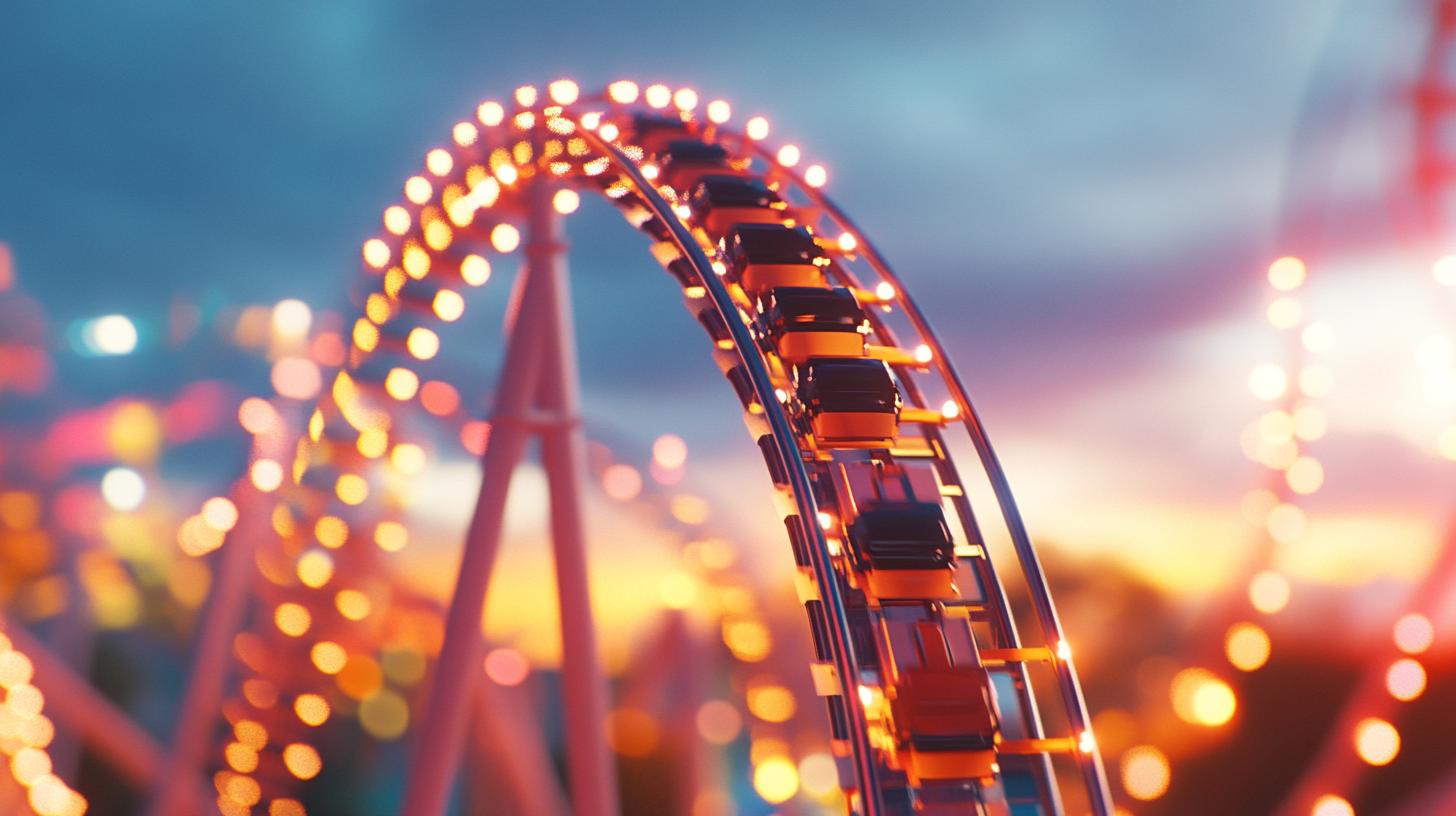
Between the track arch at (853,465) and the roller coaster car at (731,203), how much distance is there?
12 mm

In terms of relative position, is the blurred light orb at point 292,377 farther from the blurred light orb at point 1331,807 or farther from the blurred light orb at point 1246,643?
the blurred light orb at point 1331,807

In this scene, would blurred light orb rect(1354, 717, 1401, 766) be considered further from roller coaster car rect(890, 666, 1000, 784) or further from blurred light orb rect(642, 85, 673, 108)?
blurred light orb rect(642, 85, 673, 108)

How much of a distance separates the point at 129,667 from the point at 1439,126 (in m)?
42.3

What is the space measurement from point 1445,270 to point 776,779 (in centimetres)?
723

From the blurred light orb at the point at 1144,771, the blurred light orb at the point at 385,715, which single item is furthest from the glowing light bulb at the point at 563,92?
the blurred light orb at the point at 385,715

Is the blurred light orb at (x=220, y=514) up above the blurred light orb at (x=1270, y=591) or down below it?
above

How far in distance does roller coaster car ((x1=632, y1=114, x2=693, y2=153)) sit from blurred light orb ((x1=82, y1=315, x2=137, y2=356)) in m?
7.18

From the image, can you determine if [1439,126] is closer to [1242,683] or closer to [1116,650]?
[1242,683]

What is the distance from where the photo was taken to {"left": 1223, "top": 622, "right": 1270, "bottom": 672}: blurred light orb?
13.7 meters

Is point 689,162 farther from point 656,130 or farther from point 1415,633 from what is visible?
→ point 1415,633

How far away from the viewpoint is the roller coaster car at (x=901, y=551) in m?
6.55

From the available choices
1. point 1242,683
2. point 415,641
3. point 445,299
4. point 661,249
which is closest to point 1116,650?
point 1242,683

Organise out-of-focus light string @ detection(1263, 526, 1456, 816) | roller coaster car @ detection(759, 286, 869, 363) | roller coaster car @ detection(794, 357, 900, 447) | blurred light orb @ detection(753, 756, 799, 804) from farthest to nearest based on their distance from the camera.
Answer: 1. blurred light orb @ detection(753, 756, 799, 804)
2. out-of-focus light string @ detection(1263, 526, 1456, 816)
3. roller coaster car @ detection(759, 286, 869, 363)
4. roller coaster car @ detection(794, 357, 900, 447)

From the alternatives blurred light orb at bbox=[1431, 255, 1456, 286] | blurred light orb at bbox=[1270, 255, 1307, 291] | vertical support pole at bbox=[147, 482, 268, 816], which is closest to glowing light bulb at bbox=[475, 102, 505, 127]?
vertical support pole at bbox=[147, 482, 268, 816]
